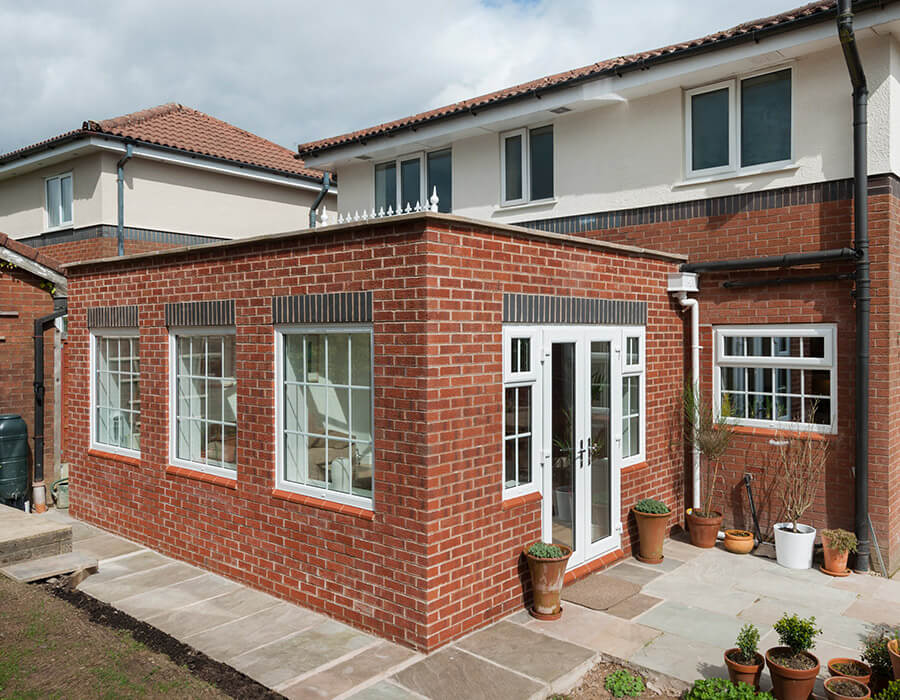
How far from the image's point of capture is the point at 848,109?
24.6 ft

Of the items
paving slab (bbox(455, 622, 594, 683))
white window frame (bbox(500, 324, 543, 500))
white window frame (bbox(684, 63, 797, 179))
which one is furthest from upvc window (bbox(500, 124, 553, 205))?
paving slab (bbox(455, 622, 594, 683))

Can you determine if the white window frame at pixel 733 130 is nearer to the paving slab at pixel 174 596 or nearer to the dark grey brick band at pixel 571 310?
the dark grey brick band at pixel 571 310

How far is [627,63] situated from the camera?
862cm

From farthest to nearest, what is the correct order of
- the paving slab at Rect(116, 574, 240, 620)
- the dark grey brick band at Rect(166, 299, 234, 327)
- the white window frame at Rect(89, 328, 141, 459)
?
the white window frame at Rect(89, 328, 141, 459), the dark grey brick band at Rect(166, 299, 234, 327), the paving slab at Rect(116, 574, 240, 620)

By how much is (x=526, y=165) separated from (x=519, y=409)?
5359mm

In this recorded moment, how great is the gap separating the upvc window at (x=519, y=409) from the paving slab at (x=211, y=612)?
8.07ft

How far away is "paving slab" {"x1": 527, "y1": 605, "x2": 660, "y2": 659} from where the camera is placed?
546 centimetres

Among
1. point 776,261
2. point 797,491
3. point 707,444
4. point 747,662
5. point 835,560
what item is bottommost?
point 835,560

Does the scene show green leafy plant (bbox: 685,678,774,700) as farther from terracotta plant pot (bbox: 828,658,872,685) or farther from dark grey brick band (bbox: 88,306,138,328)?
dark grey brick band (bbox: 88,306,138,328)

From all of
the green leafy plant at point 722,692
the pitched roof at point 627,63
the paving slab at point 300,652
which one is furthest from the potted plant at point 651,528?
the pitched roof at point 627,63

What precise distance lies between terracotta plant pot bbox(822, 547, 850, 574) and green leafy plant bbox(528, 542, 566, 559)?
10.3 feet

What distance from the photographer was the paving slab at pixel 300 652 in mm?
5016

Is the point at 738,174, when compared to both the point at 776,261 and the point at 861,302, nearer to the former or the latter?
the point at 776,261

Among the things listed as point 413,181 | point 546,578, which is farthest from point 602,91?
point 546,578
